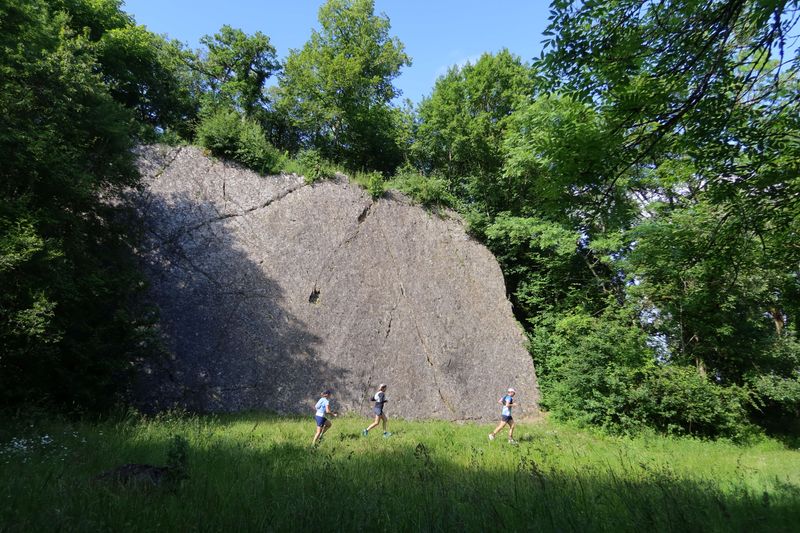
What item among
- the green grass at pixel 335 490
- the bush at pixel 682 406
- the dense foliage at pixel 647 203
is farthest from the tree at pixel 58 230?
the bush at pixel 682 406

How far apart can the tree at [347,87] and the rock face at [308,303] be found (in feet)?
22.0

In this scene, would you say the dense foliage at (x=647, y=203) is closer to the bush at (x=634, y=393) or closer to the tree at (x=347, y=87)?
the bush at (x=634, y=393)

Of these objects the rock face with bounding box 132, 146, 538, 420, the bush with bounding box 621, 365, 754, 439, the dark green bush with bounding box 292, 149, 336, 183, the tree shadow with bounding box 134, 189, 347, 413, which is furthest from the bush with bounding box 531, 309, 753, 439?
the dark green bush with bounding box 292, 149, 336, 183

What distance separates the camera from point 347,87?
22.7 meters

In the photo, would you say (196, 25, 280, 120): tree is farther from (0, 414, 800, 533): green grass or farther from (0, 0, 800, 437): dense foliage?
(0, 414, 800, 533): green grass

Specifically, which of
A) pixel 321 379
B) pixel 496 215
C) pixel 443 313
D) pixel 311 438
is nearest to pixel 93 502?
pixel 311 438


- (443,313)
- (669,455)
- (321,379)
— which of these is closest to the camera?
(669,455)

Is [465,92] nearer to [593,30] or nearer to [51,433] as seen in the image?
[593,30]

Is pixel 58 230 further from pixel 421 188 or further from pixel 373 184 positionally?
pixel 421 188

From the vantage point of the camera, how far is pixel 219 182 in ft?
52.5

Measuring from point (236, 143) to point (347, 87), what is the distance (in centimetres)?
875

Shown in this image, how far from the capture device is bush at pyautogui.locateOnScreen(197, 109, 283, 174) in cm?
1639

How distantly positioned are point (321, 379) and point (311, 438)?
4.32 meters

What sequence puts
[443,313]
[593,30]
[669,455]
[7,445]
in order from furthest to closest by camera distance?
[443,313] → [669,455] → [7,445] → [593,30]
